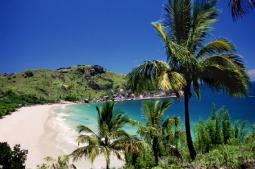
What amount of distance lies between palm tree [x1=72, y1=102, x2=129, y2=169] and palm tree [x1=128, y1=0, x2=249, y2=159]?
171 inches

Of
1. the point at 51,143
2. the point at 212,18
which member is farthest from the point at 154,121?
the point at 51,143

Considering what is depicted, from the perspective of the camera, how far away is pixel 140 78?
38.2ft

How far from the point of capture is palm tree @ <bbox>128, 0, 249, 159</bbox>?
11297 mm

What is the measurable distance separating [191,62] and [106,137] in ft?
20.3

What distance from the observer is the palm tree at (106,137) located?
1518cm

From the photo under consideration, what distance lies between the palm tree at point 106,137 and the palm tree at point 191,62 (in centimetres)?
433

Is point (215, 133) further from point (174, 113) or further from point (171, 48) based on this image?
point (174, 113)

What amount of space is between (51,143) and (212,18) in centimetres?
3015

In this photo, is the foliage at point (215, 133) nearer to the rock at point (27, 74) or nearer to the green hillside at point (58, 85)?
the green hillside at point (58, 85)

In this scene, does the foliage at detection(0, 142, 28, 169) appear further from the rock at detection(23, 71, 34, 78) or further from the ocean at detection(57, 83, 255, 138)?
the rock at detection(23, 71, 34, 78)

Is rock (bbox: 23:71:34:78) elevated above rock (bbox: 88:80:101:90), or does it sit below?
above

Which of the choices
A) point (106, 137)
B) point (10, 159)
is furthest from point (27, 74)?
point (10, 159)

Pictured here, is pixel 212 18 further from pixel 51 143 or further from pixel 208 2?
pixel 51 143

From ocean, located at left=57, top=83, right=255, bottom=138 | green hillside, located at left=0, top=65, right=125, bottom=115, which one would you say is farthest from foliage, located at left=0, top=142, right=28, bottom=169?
green hillside, located at left=0, top=65, right=125, bottom=115
